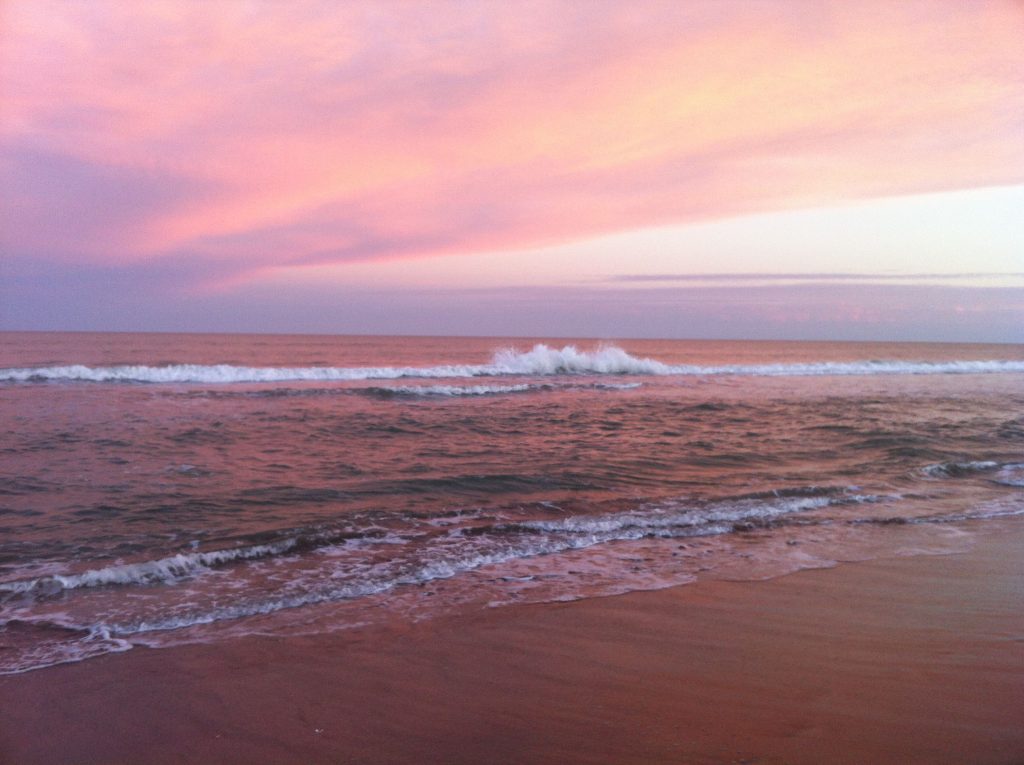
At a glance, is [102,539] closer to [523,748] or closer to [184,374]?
[523,748]

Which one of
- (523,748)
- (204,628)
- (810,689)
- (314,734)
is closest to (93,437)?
(204,628)

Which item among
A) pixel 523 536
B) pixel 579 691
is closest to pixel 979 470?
pixel 523 536

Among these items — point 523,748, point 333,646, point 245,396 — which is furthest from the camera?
point 245,396

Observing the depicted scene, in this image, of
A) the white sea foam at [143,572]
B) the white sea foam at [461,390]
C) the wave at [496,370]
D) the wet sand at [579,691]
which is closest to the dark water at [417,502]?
the white sea foam at [143,572]

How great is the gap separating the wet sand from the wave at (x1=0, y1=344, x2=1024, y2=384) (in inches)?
902

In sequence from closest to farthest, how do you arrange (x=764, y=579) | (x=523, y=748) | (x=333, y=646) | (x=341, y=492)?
(x=523, y=748) → (x=333, y=646) → (x=764, y=579) → (x=341, y=492)

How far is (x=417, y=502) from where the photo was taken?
342 inches

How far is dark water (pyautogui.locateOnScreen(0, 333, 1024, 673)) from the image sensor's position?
17.9 ft

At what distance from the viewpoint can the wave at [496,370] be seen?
80.2 ft

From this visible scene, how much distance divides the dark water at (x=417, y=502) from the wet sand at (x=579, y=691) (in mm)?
551

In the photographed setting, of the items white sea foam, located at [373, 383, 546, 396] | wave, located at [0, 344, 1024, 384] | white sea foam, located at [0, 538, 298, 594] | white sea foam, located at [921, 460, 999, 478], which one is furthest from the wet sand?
wave, located at [0, 344, 1024, 384]

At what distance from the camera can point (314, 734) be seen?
347cm

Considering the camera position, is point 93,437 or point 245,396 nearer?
point 93,437

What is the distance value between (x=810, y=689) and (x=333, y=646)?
123 inches
